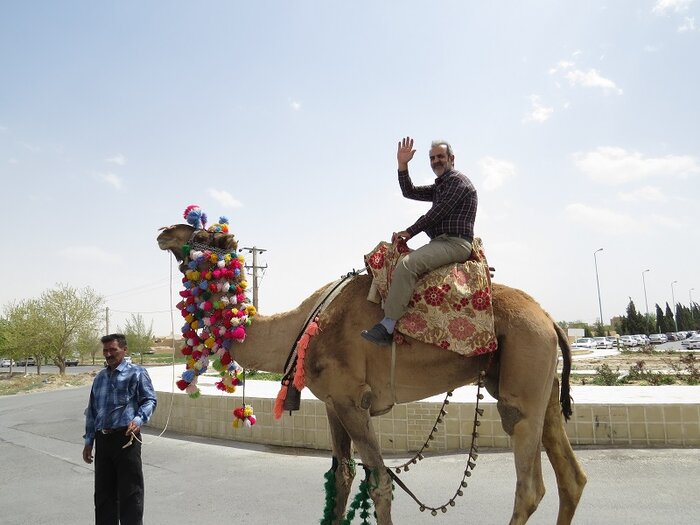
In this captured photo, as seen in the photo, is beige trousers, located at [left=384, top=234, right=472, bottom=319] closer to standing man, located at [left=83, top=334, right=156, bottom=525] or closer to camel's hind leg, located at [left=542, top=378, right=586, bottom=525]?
camel's hind leg, located at [left=542, top=378, right=586, bottom=525]

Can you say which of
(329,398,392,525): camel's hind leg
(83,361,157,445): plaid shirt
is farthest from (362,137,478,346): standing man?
(83,361,157,445): plaid shirt

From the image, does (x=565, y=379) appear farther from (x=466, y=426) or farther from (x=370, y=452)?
(x=466, y=426)

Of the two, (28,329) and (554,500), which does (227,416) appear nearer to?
(554,500)

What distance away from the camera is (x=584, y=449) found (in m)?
7.22

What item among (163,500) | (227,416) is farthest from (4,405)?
(163,500)

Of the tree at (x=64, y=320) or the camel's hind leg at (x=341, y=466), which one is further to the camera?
the tree at (x=64, y=320)

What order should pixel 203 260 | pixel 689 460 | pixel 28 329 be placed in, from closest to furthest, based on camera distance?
pixel 203 260, pixel 689 460, pixel 28 329

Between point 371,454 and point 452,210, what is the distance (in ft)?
5.98

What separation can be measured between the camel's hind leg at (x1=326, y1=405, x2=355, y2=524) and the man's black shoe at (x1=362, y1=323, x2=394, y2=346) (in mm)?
780

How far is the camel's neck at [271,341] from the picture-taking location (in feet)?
13.5

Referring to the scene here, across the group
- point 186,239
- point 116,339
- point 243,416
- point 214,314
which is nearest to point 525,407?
point 243,416

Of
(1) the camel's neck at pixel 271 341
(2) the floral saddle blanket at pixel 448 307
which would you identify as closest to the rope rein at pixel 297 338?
(1) the camel's neck at pixel 271 341

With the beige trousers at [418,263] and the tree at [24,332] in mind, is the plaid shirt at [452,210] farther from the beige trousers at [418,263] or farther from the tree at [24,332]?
the tree at [24,332]

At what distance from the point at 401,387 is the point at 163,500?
3.86 m
